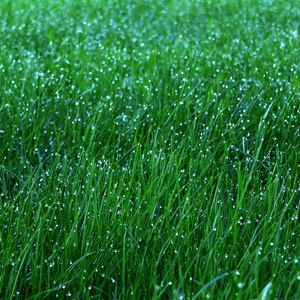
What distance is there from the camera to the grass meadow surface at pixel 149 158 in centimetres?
246

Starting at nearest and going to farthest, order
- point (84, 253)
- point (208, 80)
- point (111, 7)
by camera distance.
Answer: point (84, 253), point (208, 80), point (111, 7)

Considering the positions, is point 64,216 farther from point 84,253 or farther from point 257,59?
point 257,59

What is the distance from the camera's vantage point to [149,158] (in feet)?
10.8

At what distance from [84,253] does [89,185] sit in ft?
1.45

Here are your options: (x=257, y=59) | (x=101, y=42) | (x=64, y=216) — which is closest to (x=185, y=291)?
(x=64, y=216)

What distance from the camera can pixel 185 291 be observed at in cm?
237

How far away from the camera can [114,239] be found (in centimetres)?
264

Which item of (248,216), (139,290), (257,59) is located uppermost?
(257,59)

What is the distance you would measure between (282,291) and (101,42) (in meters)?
3.50

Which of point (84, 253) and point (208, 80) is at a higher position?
point (208, 80)

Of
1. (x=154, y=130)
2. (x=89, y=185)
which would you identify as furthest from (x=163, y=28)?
(x=89, y=185)

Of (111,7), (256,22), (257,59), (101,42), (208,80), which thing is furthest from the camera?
(111,7)

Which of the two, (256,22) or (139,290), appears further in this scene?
(256,22)

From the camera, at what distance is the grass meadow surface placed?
8.09ft
